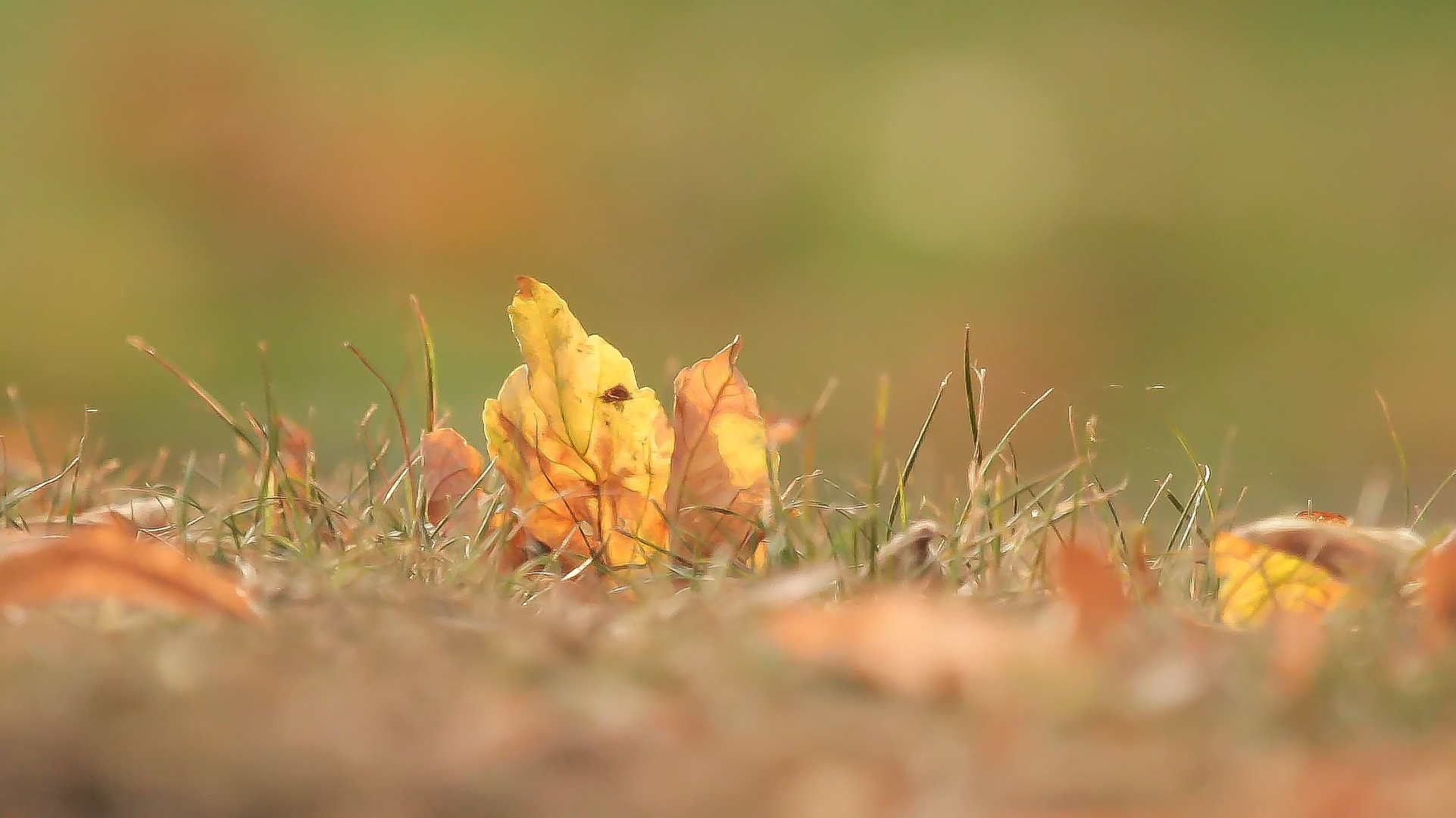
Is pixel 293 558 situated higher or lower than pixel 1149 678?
lower

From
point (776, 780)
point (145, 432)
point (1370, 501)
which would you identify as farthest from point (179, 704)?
point (145, 432)

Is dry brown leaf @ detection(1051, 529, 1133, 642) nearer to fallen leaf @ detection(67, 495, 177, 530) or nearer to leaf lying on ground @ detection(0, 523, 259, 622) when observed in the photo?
leaf lying on ground @ detection(0, 523, 259, 622)

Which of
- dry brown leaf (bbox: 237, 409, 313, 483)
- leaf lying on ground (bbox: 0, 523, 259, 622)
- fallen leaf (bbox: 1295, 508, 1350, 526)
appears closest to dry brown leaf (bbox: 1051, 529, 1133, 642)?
leaf lying on ground (bbox: 0, 523, 259, 622)

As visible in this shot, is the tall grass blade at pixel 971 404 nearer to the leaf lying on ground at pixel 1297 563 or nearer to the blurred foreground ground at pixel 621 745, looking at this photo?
the leaf lying on ground at pixel 1297 563

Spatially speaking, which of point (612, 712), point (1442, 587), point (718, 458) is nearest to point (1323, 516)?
point (1442, 587)

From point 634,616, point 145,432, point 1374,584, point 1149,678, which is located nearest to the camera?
point 1149,678

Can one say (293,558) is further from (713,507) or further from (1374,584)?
(1374,584)

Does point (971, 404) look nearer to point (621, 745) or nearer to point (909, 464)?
point (909, 464)
